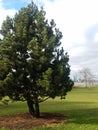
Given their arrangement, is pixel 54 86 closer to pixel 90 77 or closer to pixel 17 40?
pixel 17 40

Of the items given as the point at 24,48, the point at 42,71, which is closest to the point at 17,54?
the point at 24,48

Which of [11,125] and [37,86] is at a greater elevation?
[37,86]

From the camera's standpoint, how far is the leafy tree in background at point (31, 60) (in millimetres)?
19969

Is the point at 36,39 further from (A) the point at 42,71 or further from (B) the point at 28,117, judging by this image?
(B) the point at 28,117

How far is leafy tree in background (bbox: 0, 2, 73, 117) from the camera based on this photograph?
1997cm

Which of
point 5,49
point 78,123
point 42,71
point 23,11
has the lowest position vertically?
point 78,123

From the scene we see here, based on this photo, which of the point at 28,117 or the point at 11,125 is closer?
the point at 11,125

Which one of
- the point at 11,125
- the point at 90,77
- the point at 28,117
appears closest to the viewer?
the point at 11,125

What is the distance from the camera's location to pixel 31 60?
2038cm

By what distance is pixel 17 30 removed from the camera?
2081cm

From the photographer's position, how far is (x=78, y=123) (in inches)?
736

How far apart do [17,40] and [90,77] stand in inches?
4867

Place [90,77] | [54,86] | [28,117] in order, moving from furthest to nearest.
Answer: [90,77] < [28,117] < [54,86]

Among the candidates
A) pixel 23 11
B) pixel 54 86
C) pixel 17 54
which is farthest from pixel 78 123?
pixel 23 11
